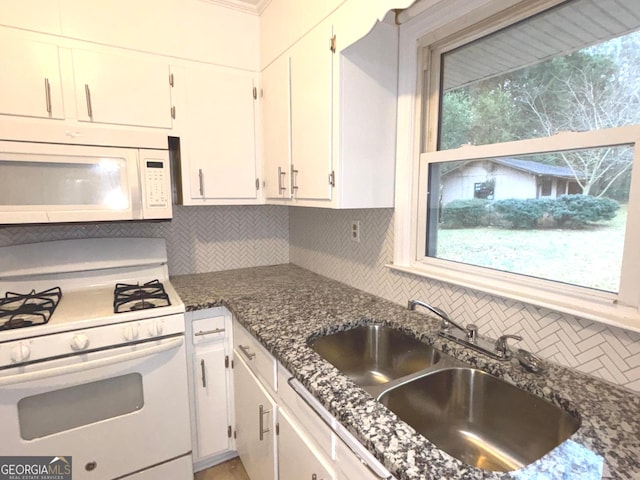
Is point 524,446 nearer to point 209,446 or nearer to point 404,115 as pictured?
point 404,115

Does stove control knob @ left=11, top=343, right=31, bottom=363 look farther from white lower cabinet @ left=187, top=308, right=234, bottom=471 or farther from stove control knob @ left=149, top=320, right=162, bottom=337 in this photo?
white lower cabinet @ left=187, top=308, right=234, bottom=471

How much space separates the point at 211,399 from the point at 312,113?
1473 millimetres

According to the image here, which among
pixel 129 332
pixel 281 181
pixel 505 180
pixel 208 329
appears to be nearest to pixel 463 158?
pixel 505 180

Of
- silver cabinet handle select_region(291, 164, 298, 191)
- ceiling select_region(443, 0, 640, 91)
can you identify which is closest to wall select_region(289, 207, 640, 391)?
silver cabinet handle select_region(291, 164, 298, 191)

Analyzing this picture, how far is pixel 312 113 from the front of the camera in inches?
59.6

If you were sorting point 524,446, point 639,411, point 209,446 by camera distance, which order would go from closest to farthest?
point 639,411, point 524,446, point 209,446

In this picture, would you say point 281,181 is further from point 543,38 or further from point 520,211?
point 543,38

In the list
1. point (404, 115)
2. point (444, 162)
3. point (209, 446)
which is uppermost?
point (404, 115)

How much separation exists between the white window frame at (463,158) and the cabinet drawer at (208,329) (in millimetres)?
892

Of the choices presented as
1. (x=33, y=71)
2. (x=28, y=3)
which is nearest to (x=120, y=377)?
(x=33, y=71)

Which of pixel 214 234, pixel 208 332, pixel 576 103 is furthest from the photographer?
pixel 214 234

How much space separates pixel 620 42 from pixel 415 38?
2.36ft

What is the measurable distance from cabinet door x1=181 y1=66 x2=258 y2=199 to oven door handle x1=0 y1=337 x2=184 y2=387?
31.2 inches

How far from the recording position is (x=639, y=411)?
0.86 metres
